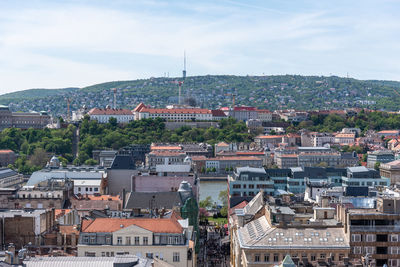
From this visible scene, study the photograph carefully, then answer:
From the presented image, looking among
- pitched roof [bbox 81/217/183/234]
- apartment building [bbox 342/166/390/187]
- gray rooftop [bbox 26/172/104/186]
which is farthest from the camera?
apartment building [bbox 342/166/390/187]

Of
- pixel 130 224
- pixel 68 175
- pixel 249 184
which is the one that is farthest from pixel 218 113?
pixel 130 224

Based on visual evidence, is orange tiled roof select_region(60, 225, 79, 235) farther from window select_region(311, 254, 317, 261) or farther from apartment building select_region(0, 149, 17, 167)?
apartment building select_region(0, 149, 17, 167)

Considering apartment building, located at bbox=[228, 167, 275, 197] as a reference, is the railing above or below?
above

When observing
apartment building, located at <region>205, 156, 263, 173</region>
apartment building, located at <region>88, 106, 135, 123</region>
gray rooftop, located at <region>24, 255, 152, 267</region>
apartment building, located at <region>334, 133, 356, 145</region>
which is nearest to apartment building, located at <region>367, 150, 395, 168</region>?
apartment building, located at <region>205, 156, 263, 173</region>

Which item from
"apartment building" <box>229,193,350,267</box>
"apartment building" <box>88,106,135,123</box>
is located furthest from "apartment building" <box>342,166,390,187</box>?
"apartment building" <box>88,106,135,123</box>

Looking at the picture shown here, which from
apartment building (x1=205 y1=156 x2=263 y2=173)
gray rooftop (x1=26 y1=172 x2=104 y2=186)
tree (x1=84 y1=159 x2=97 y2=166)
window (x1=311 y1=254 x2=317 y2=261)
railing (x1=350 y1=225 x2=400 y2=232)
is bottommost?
apartment building (x1=205 y1=156 x2=263 y2=173)

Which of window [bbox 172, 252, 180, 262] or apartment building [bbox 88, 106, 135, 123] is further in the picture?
apartment building [bbox 88, 106, 135, 123]

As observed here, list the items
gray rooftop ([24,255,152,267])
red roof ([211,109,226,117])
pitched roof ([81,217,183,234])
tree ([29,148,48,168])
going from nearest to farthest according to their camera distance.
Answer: gray rooftop ([24,255,152,267])
pitched roof ([81,217,183,234])
tree ([29,148,48,168])
red roof ([211,109,226,117])

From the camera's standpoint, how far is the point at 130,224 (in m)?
35.4

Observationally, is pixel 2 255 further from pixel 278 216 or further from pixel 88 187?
pixel 88 187

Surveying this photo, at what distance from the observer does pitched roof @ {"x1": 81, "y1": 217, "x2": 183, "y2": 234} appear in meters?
35.3

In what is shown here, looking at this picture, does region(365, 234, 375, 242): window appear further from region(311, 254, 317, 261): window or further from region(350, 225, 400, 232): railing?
region(311, 254, 317, 261): window

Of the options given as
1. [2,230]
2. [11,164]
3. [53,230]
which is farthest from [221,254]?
[11,164]

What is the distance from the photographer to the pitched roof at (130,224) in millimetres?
35344
